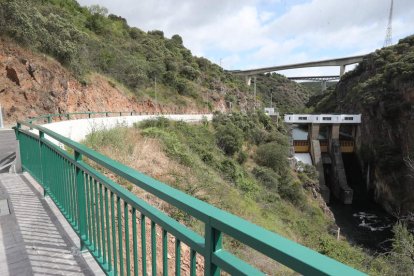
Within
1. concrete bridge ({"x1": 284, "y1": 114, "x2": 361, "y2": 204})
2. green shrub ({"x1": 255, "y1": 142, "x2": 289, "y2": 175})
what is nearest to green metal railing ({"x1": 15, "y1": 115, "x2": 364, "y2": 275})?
green shrub ({"x1": 255, "y1": 142, "x2": 289, "y2": 175})

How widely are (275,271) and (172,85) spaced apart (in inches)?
1428

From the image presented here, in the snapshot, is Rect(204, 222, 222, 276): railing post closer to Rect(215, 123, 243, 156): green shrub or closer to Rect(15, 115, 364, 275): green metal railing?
Rect(15, 115, 364, 275): green metal railing

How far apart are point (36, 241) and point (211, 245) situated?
3.16 meters

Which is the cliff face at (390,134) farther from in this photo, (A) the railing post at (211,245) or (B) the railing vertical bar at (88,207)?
(A) the railing post at (211,245)

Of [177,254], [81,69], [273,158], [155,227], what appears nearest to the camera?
[177,254]

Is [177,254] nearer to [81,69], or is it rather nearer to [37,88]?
[37,88]

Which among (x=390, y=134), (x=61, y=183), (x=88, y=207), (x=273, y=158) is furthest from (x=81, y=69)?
(x=390, y=134)

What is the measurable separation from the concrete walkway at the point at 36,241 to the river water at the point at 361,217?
24.4 metres

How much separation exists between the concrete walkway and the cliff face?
3254 centimetres

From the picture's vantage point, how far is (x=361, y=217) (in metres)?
31.5

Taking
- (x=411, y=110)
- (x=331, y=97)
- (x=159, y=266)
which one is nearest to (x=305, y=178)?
(x=411, y=110)

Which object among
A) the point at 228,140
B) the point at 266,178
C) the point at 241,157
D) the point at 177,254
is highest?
the point at 177,254

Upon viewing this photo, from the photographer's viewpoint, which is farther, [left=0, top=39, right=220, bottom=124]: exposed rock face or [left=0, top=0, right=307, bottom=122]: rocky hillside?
[left=0, top=0, right=307, bottom=122]: rocky hillside

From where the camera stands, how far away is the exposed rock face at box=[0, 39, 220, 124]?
60.3ft
